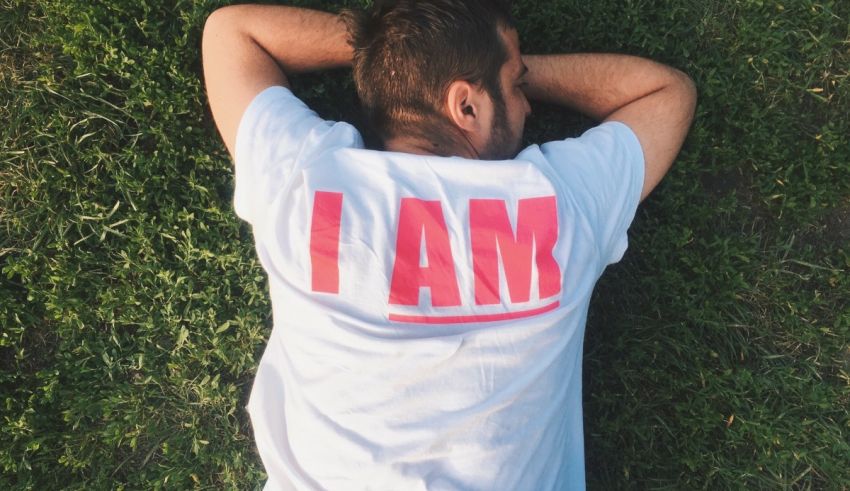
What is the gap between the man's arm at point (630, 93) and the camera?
8.89ft

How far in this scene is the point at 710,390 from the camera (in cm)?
316

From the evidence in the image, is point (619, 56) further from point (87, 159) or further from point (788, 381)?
point (87, 159)

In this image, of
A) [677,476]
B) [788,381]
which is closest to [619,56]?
[788,381]

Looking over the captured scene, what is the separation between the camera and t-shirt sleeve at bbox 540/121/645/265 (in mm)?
2410

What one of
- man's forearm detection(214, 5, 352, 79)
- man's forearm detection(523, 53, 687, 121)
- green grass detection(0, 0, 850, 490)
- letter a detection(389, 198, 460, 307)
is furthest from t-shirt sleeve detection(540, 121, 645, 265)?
man's forearm detection(214, 5, 352, 79)

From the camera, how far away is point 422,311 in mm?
2188

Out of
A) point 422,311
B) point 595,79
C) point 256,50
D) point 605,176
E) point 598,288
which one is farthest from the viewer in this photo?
point 598,288

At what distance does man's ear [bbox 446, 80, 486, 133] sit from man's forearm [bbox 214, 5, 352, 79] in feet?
2.43

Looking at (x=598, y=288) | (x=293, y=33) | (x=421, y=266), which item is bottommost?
(x=598, y=288)

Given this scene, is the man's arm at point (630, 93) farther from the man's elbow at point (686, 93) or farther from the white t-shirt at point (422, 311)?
the white t-shirt at point (422, 311)

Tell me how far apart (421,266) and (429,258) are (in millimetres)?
40

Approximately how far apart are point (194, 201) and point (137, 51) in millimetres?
798

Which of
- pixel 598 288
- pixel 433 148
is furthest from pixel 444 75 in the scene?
pixel 598 288

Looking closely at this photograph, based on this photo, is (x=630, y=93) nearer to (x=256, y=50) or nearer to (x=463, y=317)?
(x=463, y=317)
